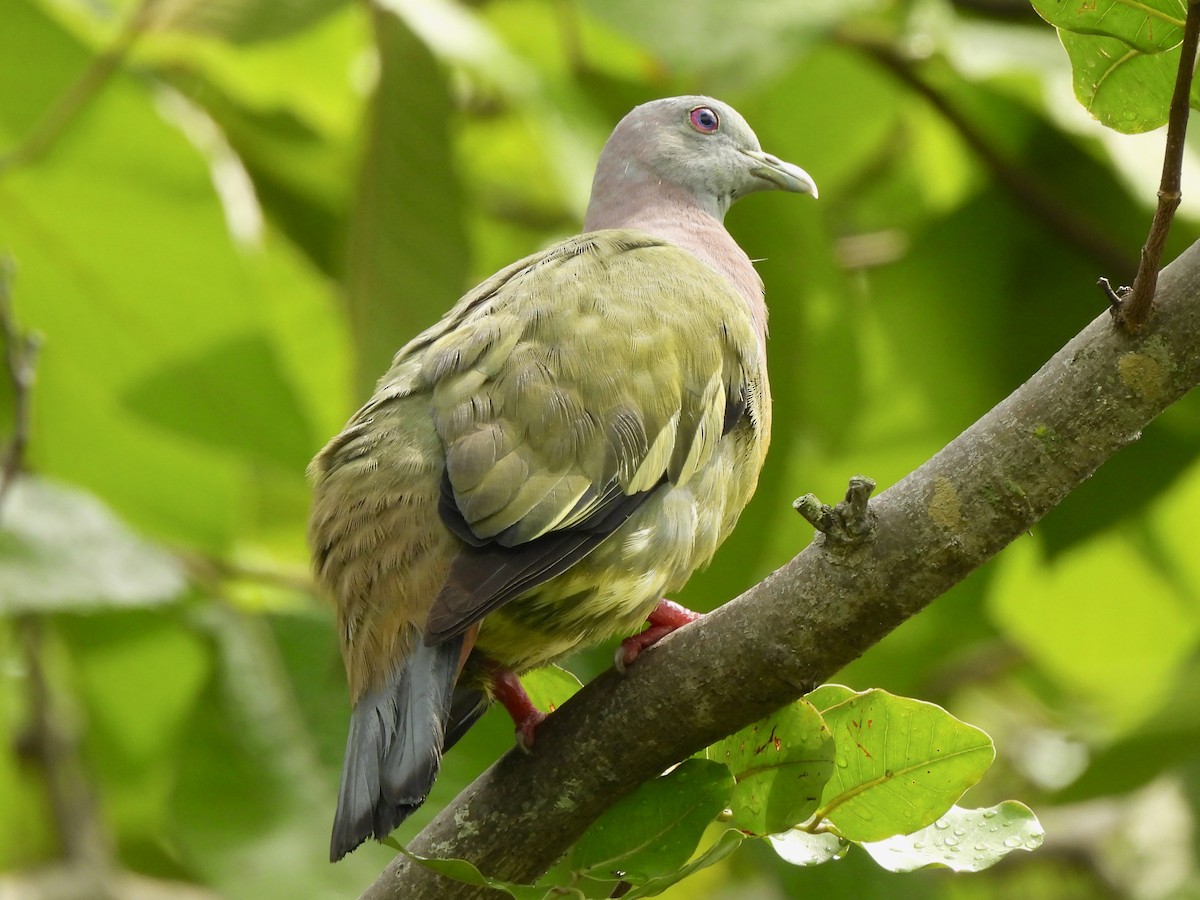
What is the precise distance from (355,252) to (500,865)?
1900 millimetres

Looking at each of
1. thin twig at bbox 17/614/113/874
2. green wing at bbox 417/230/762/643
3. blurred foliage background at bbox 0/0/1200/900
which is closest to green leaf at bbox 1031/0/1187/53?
green wing at bbox 417/230/762/643

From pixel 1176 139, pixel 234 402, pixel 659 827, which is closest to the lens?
pixel 1176 139

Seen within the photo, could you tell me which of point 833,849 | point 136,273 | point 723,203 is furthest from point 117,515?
point 833,849

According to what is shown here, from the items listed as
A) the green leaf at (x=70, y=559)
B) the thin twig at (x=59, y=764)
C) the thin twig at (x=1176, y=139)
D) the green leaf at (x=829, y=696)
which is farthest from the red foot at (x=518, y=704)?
the thin twig at (x=59, y=764)

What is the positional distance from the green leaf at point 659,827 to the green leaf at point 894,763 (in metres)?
0.16

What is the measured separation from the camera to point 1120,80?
6.32 ft

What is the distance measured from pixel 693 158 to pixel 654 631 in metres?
1.53

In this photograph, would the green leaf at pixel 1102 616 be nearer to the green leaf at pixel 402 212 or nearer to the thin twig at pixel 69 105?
the green leaf at pixel 402 212

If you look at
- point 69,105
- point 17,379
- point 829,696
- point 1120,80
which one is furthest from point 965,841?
point 69,105

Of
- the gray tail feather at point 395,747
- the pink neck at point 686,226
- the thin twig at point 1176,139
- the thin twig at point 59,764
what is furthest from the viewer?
the thin twig at point 59,764

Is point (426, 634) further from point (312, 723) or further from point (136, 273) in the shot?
point (136, 273)

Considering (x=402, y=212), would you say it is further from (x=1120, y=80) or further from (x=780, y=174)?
(x=1120, y=80)

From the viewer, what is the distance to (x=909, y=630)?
4.13 metres

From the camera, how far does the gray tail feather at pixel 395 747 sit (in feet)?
6.44
